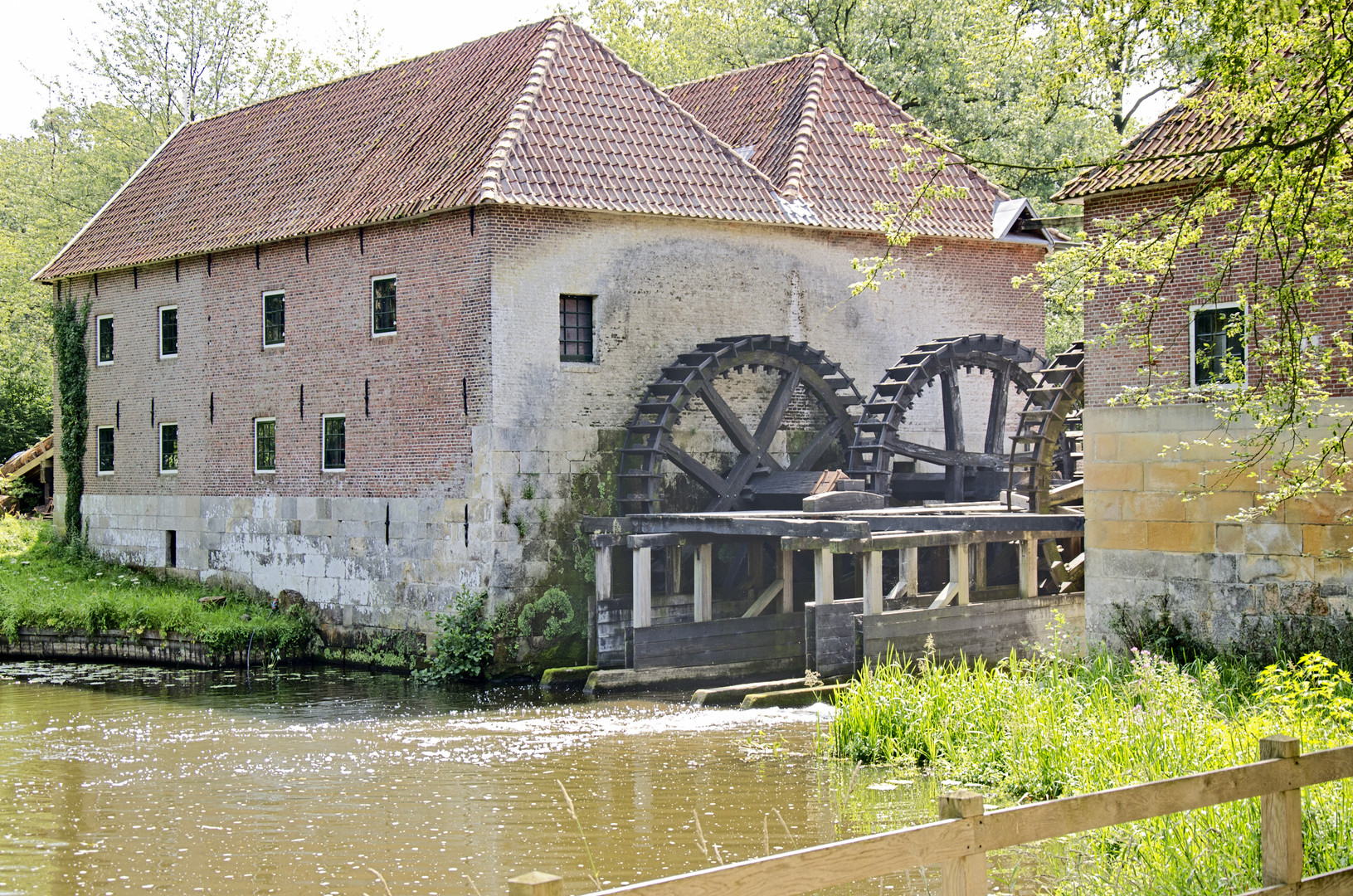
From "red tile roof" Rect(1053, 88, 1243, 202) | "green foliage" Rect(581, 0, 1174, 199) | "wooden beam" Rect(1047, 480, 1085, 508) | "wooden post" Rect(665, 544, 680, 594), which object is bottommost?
"wooden post" Rect(665, 544, 680, 594)

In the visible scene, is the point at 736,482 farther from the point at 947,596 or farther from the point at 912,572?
the point at 947,596

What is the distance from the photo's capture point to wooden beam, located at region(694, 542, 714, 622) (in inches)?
688

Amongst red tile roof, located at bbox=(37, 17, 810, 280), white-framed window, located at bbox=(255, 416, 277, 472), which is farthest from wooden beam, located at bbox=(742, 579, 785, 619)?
white-framed window, located at bbox=(255, 416, 277, 472)

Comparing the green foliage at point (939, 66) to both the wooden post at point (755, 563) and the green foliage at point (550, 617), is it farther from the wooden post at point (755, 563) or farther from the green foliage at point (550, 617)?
the green foliage at point (550, 617)

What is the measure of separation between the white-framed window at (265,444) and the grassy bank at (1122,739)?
11.6 metres

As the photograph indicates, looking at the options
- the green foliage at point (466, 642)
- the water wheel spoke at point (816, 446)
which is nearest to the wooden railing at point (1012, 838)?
the green foliage at point (466, 642)

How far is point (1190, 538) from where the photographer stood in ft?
44.0

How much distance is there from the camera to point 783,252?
2073cm

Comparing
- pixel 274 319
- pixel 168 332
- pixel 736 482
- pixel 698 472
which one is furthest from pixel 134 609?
pixel 736 482

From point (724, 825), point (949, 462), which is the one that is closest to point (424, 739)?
point (724, 825)

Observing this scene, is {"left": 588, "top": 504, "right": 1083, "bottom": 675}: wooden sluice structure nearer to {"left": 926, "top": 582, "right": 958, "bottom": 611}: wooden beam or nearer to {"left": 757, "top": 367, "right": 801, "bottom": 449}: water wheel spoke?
{"left": 926, "top": 582, "right": 958, "bottom": 611}: wooden beam

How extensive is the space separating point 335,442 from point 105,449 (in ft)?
21.9

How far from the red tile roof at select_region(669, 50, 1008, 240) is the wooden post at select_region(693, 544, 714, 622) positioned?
5.52 meters

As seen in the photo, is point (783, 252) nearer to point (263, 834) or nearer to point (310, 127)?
point (310, 127)
